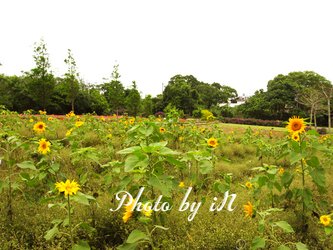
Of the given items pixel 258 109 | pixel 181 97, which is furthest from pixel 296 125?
pixel 258 109

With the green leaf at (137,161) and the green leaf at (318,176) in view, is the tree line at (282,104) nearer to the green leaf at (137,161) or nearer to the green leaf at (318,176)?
the green leaf at (318,176)

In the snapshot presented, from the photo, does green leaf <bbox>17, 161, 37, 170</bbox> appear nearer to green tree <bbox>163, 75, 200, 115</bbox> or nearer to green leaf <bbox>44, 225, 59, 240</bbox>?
green leaf <bbox>44, 225, 59, 240</bbox>

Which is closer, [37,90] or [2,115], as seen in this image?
[2,115]

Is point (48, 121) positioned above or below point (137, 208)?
above

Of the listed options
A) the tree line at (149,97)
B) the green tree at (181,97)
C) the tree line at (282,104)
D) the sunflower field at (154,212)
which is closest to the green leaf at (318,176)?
the sunflower field at (154,212)

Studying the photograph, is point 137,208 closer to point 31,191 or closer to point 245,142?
point 31,191

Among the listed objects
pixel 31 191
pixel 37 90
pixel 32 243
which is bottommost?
pixel 32 243

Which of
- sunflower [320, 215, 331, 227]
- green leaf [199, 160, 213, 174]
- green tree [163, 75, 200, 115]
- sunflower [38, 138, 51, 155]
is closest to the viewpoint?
sunflower [320, 215, 331, 227]

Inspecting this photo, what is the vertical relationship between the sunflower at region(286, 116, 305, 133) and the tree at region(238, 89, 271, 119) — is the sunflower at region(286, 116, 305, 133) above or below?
below

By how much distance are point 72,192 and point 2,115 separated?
6373 millimetres

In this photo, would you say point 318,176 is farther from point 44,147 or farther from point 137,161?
point 44,147

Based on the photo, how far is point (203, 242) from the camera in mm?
2357

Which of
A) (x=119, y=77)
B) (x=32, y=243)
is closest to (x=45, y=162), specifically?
(x=32, y=243)

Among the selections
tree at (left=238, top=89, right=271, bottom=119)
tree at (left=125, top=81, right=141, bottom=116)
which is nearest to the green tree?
tree at (left=238, top=89, right=271, bottom=119)
